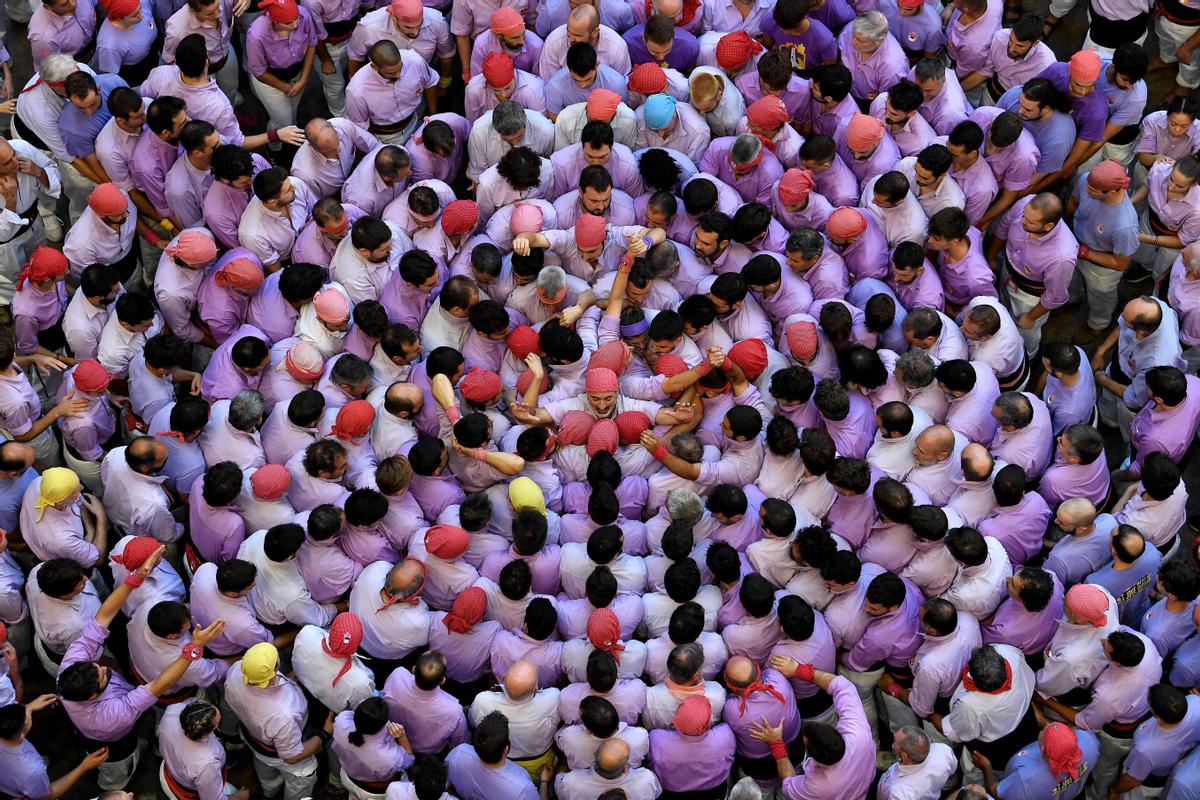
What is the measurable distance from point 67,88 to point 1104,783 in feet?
37.0

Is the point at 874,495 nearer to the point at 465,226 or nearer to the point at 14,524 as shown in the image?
the point at 465,226

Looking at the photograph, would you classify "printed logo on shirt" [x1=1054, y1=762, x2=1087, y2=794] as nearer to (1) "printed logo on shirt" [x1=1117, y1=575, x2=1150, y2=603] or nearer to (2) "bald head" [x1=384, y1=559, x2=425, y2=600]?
(1) "printed logo on shirt" [x1=1117, y1=575, x2=1150, y2=603]

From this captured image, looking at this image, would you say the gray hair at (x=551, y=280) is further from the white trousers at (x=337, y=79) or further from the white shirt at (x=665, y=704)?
Answer: the white trousers at (x=337, y=79)

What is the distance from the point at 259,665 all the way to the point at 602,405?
3.63 meters

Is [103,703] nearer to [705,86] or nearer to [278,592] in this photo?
[278,592]

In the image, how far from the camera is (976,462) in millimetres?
12891

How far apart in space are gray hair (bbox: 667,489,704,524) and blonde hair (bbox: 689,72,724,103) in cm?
425

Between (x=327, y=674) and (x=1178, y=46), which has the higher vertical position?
(x=1178, y=46)

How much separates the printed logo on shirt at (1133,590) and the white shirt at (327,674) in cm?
624

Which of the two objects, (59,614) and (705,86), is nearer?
(59,614)

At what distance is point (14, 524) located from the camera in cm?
1331

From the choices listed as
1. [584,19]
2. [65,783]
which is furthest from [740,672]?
[584,19]

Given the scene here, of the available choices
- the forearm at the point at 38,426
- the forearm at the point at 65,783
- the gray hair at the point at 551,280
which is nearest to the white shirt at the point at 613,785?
the forearm at the point at 65,783

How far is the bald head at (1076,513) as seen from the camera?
41.7 feet
